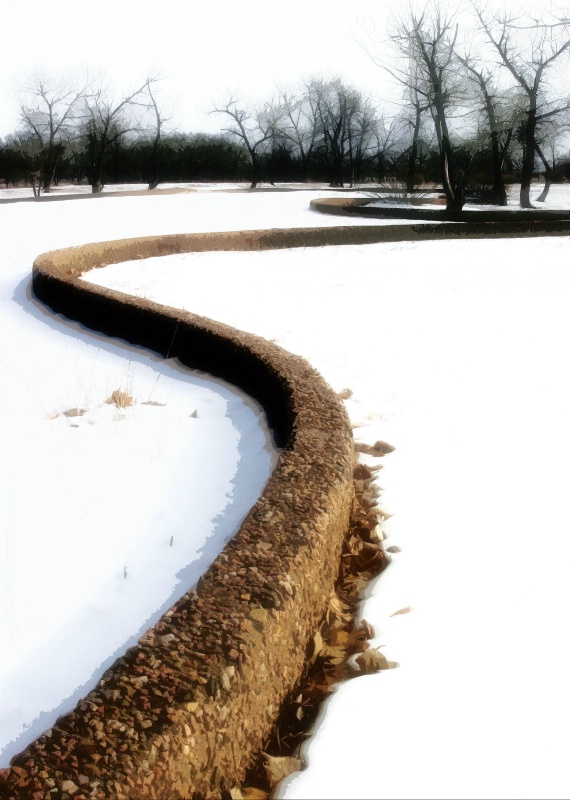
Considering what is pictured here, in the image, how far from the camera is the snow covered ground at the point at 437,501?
7.33ft

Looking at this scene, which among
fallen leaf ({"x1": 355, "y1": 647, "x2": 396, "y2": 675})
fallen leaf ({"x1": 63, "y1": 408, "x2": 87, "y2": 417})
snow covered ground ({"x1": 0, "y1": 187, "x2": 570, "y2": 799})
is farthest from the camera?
fallen leaf ({"x1": 63, "y1": 408, "x2": 87, "y2": 417})

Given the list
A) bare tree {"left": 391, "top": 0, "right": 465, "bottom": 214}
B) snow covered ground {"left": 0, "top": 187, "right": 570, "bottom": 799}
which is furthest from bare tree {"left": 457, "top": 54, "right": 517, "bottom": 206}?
snow covered ground {"left": 0, "top": 187, "right": 570, "bottom": 799}

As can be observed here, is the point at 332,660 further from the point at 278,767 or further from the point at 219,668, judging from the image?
the point at 219,668

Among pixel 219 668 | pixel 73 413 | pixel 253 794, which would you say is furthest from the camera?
pixel 73 413

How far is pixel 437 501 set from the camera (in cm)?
400

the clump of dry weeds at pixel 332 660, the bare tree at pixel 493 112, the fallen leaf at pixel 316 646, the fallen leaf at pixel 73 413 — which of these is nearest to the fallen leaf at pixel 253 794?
the clump of dry weeds at pixel 332 660

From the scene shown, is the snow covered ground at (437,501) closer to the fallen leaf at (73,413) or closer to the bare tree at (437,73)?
the fallen leaf at (73,413)

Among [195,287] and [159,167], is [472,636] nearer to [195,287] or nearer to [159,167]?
[195,287]

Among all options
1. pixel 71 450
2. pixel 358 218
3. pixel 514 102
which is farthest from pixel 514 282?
pixel 514 102

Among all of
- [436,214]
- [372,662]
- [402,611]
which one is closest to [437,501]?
[402,611]

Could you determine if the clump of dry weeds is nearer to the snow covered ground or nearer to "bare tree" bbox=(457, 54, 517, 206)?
the snow covered ground

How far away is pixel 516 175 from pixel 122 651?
59923 millimetres

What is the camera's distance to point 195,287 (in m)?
11.5

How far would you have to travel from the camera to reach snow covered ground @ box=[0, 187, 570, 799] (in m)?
2.23
